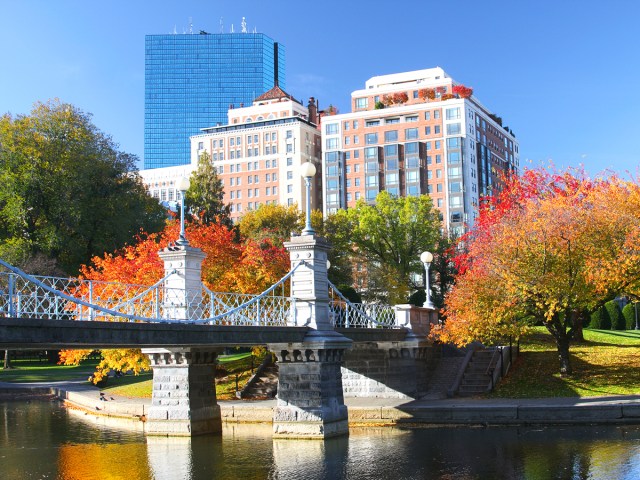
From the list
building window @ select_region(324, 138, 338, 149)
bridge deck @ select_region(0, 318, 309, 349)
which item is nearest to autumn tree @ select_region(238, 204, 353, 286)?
building window @ select_region(324, 138, 338, 149)

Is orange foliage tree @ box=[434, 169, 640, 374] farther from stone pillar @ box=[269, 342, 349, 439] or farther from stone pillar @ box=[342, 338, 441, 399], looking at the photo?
stone pillar @ box=[269, 342, 349, 439]

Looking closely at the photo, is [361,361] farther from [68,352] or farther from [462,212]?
[462,212]

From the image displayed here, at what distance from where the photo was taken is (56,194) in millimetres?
47219

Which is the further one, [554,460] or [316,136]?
[316,136]

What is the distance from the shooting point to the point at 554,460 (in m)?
20.6

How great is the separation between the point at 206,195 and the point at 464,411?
48.8 metres

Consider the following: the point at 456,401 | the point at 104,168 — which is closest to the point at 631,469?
the point at 456,401

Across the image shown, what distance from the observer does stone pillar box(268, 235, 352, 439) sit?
80.3 ft

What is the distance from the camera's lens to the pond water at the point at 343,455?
1977 cm

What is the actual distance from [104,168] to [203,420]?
27.4 meters

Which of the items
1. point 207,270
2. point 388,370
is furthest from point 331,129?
point 388,370

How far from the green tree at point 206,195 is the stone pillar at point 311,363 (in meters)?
44.9

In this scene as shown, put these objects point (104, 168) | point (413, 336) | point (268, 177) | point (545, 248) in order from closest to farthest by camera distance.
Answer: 1. point (545, 248)
2. point (413, 336)
3. point (104, 168)
4. point (268, 177)

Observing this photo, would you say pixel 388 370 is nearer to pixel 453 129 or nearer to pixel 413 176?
pixel 413 176
